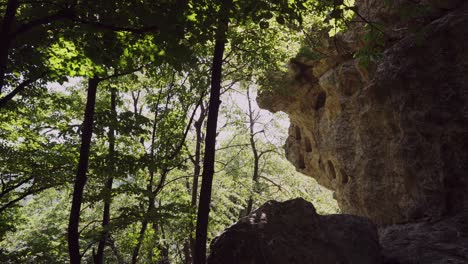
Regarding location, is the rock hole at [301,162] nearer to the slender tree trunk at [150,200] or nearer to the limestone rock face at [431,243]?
the slender tree trunk at [150,200]

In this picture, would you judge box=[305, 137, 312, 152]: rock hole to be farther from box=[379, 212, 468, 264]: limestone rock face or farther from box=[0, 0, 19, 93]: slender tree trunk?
box=[0, 0, 19, 93]: slender tree trunk

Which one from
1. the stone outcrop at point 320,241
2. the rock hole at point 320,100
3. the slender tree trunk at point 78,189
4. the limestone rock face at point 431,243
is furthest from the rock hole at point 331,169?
the slender tree trunk at point 78,189

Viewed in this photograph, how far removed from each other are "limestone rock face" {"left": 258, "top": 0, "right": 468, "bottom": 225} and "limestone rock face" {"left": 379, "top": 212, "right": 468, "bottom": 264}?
0.67m

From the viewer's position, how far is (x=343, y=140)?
16.6 metres

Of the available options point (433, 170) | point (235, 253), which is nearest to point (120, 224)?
point (235, 253)

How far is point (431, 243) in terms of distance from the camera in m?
8.31

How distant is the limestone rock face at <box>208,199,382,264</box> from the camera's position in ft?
24.6

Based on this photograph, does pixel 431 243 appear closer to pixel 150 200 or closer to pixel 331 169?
pixel 150 200

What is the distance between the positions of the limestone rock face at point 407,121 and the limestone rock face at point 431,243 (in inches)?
26.5

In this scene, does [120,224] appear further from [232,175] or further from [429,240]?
[232,175]

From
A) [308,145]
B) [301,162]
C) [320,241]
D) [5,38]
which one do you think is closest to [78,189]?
[5,38]

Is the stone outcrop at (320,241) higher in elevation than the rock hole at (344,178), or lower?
lower

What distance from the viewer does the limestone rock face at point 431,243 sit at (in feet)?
25.0

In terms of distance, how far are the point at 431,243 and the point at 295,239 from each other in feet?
11.2
